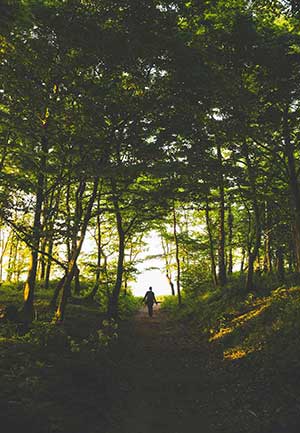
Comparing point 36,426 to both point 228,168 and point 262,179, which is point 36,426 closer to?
point 228,168

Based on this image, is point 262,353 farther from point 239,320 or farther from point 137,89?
point 137,89

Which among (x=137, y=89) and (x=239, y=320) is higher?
(x=137, y=89)

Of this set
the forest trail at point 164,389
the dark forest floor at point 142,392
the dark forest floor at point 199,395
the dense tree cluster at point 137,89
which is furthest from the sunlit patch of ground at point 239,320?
the dense tree cluster at point 137,89

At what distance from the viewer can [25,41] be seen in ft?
34.0

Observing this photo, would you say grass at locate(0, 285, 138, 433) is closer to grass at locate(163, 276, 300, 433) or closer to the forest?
the forest

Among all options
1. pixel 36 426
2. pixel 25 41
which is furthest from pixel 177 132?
pixel 36 426

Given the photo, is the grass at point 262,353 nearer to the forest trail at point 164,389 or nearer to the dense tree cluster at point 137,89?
the forest trail at point 164,389

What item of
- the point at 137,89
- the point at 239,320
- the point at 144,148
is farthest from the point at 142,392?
the point at 137,89

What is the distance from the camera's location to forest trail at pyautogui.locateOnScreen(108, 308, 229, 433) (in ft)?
23.1

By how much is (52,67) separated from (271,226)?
1483cm

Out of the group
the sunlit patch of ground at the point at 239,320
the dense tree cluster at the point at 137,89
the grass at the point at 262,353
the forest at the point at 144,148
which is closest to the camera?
the grass at the point at 262,353

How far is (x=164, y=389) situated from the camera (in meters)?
9.07

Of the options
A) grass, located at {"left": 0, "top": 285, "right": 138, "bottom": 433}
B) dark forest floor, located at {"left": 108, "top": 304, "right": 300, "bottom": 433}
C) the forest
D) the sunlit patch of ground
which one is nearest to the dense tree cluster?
the forest

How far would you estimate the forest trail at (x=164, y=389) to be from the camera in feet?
23.1
